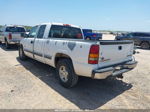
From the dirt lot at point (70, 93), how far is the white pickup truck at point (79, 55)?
47cm

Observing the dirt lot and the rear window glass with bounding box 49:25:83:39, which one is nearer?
the dirt lot

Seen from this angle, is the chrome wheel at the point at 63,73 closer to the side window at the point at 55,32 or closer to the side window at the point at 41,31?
the side window at the point at 55,32

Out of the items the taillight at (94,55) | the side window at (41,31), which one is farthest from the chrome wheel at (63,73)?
the side window at (41,31)

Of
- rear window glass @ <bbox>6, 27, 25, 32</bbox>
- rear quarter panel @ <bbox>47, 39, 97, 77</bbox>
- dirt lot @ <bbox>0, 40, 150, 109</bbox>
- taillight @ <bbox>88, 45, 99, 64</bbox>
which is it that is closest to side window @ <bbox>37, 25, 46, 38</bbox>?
dirt lot @ <bbox>0, 40, 150, 109</bbox>

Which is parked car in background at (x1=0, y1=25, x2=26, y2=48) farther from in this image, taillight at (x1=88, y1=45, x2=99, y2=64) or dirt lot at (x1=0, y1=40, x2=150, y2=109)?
taillight at (x1=88, y1=45, x2=99, y2=64)

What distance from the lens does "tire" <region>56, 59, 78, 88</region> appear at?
13.4 feet

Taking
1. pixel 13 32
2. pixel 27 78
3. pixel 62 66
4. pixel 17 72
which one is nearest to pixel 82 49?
pixel 62 66

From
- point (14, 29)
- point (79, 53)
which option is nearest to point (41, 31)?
point (79, 53)

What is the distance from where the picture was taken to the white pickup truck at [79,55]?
3506mm

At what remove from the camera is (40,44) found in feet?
17.5

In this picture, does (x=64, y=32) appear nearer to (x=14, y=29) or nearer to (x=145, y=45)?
(x=14, y=29)

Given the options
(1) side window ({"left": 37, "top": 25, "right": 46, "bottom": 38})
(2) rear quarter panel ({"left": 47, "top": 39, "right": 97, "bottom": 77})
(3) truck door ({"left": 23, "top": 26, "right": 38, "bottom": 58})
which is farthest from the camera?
(3) truck door ({"left": 23, "top": 26, "right": 38, "bottom": 58})

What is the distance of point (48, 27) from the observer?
530 cm

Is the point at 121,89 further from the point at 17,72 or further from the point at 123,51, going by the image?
the point at 17,72
